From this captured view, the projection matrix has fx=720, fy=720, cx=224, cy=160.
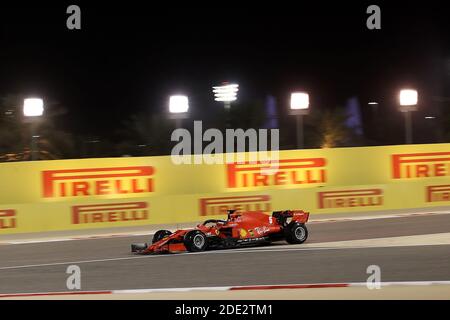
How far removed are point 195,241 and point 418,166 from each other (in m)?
10.3

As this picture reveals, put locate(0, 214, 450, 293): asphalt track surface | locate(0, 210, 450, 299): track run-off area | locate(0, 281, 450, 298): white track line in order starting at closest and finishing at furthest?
locate(0, 281, 450, 298): white track line, locate(0, 210, 450, 299): track run-off area, locate(0, 214, 450, 293): asphalt track surface

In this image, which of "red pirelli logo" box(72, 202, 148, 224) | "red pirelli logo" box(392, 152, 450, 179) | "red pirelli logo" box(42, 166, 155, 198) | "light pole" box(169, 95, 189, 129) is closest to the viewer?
"red pirelli logo" box(72, 202, 148, 224)

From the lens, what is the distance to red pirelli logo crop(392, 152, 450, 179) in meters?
20.5

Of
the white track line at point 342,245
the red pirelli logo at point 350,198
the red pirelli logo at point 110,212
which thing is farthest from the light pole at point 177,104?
the white track line at point 342,245

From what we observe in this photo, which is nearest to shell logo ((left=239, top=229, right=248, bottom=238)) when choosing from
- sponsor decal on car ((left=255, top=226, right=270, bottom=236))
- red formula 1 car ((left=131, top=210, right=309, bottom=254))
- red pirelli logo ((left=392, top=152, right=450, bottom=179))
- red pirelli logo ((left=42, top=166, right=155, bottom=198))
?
red formula 1 car ((left=131, top=210, right=309, bottom=254))

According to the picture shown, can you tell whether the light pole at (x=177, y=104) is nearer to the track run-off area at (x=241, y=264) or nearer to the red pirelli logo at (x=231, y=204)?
the red pirelli logo at (x=231, y=204)

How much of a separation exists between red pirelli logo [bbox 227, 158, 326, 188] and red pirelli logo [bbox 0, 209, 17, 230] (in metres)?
5.58

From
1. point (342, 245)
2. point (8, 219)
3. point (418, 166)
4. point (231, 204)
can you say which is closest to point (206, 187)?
point (231, 204)

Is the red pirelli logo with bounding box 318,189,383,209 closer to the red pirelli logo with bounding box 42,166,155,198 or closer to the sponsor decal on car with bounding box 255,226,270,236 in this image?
the red pirelli logo with bounding box 42,166,155,198

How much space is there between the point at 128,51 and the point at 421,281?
5058 centimetres

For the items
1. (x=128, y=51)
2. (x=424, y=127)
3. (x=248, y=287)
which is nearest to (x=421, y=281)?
(x=248, y=287)

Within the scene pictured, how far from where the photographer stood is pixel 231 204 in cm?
1814

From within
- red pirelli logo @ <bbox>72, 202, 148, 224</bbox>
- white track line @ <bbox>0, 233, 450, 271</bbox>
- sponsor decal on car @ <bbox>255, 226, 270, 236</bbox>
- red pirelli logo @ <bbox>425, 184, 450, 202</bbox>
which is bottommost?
white track line @ <bbox>0, 233, 450, 271</bbox>

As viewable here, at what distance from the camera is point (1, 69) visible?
48062 millimetres
